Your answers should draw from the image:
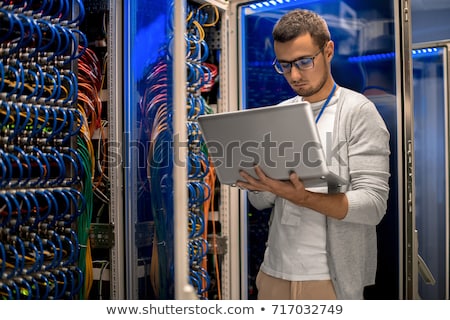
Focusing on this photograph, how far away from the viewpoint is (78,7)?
2330mm

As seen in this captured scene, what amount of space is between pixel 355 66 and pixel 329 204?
791 millimetres

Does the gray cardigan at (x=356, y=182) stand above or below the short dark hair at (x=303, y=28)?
below

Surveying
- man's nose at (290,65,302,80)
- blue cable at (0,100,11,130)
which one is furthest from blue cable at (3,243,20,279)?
man's nose at (290,65,302,80)

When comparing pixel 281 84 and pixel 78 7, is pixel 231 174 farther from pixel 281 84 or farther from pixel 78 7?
pixel 78 7

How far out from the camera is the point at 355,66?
256 cm

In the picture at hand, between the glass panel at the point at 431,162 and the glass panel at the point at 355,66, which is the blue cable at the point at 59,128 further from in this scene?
the glass panel at the point at 431,162

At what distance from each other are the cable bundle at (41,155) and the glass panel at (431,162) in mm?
2878

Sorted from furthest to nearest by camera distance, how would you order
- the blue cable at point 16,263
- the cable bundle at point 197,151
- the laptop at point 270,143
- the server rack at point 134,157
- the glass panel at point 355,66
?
1. the cable bundle at point 197,151
2. the glass panel at point 355,66
3. the server rack at point 134,157
4. the blue cable at point 16,263
5. the laptop at point 270,143

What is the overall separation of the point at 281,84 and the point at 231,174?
867 millimetres

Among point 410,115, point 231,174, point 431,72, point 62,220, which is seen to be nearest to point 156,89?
point 231,174

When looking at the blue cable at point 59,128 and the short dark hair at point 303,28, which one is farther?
the short dark hair at point 303,28

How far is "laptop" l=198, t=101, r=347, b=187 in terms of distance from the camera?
186 centimetres

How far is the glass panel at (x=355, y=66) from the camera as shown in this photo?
247cm

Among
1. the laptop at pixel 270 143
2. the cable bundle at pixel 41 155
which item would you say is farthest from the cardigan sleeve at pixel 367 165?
the cable bundle at pixel 41 155
